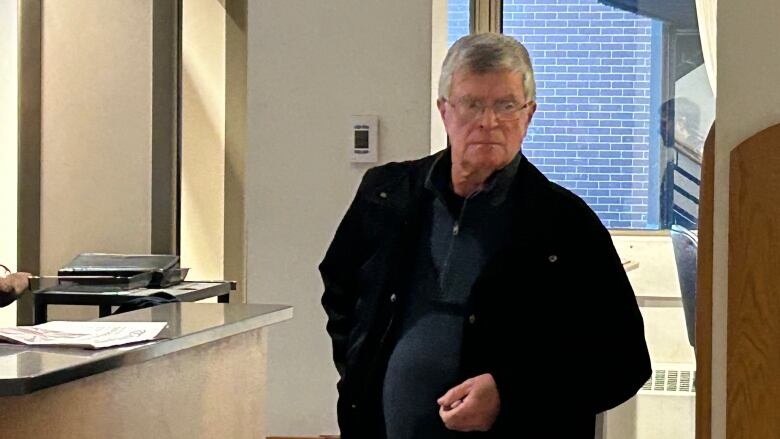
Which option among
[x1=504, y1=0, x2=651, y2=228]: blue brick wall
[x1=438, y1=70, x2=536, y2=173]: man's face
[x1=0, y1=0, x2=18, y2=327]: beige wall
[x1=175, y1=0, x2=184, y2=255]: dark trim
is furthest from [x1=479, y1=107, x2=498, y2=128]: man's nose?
[x1=0, y1=0, x2=18, y2=327]: beige wall

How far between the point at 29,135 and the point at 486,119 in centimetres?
316

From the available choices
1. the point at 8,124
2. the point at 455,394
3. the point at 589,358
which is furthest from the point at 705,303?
the point at 8,124

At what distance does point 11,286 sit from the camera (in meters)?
3.87

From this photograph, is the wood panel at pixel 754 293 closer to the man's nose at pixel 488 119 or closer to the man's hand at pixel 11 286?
the man's nose at pixel 488 119

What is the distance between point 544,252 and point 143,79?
304cm

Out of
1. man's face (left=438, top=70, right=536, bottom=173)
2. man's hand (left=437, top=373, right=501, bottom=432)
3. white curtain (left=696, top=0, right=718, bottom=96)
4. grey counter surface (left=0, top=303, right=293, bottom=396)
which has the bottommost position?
man's hand (left=437, top=373, right=501, bottom=432)

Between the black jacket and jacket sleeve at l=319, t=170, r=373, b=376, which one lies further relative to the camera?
jacket sleeve at l=319, t=170, r=373, b=376

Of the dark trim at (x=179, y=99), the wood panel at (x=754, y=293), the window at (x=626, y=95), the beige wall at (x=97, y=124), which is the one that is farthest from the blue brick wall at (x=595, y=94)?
the wood panel at (x=754, y=293)

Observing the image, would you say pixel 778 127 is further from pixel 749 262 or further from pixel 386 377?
pixel 386 377

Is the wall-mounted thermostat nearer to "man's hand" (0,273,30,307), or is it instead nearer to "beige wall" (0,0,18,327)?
"man's hand" (0,273,30,307)

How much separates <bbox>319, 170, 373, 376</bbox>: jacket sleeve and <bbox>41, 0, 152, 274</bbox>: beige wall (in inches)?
105

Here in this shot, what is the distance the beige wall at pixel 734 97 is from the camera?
1.93m

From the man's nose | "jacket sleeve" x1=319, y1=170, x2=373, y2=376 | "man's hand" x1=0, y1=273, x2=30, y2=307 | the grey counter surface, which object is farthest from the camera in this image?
"man's hand" x1=0, y1=273, x2=30, y2=307

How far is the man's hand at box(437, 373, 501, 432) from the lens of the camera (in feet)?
6.38
